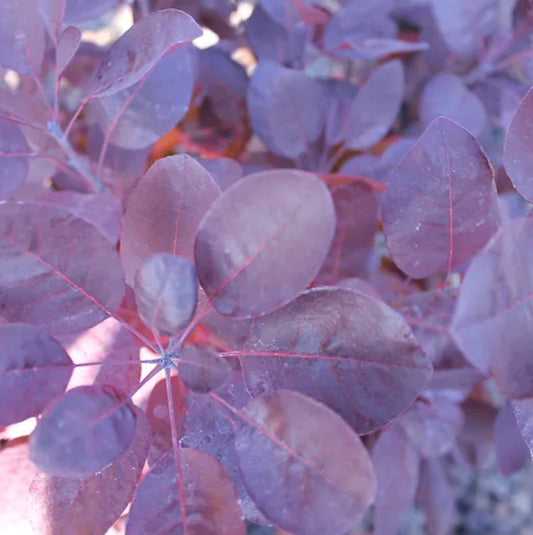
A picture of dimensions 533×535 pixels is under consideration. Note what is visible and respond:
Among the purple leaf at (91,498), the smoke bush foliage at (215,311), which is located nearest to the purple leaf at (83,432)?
the smoke bush foliage at (215,311)

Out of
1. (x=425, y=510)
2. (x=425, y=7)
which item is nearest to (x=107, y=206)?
(x=425, y=7)

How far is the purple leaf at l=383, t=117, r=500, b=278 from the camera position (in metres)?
0.58

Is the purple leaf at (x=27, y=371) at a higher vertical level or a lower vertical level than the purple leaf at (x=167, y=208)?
lower

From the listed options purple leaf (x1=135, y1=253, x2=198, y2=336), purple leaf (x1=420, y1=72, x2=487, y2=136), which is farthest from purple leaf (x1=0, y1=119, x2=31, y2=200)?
purple leaf (x1=420, y1=72, x2=487, y2=136)

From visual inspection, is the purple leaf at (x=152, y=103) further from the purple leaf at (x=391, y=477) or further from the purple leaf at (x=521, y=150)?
the purple leaf at (x=391, y=477)

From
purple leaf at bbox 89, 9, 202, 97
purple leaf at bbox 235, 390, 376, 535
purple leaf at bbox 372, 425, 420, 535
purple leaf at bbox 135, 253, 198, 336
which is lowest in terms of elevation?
purple leaf at bbox 372, 425, 420, 535

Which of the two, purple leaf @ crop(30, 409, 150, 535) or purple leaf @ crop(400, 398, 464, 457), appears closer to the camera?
purple leaf @ crop(30, 409, 150, 535)

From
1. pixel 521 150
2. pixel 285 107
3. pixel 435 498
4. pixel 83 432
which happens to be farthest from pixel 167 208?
pixel 435 498

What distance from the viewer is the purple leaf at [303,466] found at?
1.52 ft

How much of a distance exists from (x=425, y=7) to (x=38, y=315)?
1084 mm

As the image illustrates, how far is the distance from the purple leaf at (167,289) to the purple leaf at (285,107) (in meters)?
0.57

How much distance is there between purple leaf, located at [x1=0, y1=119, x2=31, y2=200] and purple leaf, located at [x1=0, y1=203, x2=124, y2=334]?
0.57ft

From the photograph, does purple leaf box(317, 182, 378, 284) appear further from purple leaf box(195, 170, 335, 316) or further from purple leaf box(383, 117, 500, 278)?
purple leaf box(195, 170, 335, 316)

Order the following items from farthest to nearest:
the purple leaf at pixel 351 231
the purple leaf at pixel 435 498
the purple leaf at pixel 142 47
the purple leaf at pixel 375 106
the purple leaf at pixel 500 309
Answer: the purple leaf at pixel 435 498 < the purple leaf at pixel 375 106 < the purple leaf at pixel 351 231 < the purple leaf at pixel 142 47 < the purple leaf at pixel 500 309
